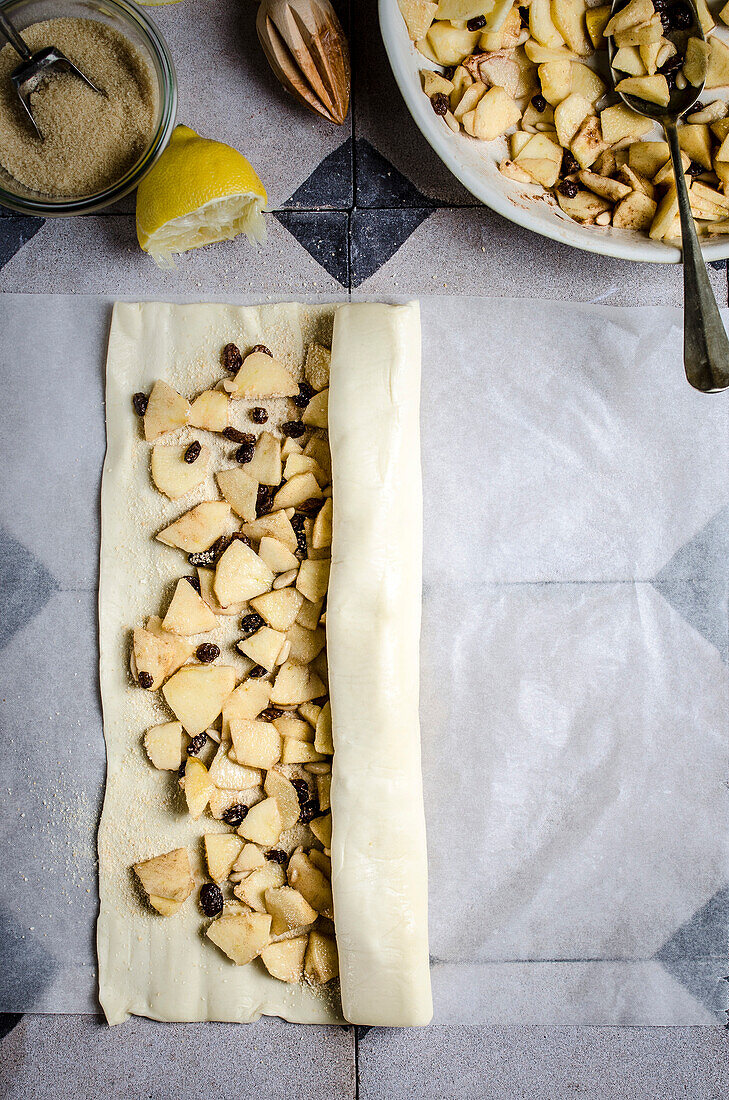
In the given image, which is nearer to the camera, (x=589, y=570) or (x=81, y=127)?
(x=81, y=127)

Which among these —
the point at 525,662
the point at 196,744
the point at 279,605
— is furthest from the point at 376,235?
the point at 196,744

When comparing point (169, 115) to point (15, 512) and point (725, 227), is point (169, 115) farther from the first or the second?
point (725, 227)

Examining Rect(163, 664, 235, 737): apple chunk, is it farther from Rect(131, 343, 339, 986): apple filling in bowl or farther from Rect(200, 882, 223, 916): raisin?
Rect(200, 882, 223, 916): raisin

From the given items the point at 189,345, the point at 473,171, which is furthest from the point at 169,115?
the point at 473,171

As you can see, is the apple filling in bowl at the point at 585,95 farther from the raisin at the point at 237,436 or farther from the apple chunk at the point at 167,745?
the apple chunk at the point at 167,745

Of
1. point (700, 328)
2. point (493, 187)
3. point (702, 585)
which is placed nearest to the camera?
point (700, 328)

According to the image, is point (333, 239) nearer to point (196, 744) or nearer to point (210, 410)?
point (210, 410)

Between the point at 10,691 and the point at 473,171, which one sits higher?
the point at 473,171
